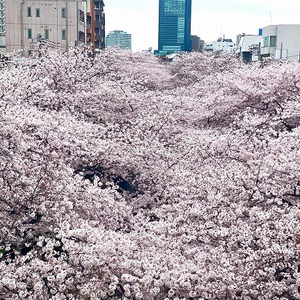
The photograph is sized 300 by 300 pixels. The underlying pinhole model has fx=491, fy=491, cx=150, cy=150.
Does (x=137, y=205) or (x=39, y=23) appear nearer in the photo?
(x=137, y=205)

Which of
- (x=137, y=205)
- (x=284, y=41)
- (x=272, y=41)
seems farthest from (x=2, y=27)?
(x=137, y=205)

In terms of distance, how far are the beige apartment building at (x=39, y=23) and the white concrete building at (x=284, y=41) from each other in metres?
18.7

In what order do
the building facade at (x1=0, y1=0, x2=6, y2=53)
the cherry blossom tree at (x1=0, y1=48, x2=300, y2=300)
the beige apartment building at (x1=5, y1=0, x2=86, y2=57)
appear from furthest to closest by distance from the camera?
the beige apartment building at (x1=5, y1=0, x2=86, y2=57) → the building facade at (x1=0, y1=0, x2=6, y2=53) → the cherry blossom tree at (x1=0, y1=48, x2=300, y2=300)

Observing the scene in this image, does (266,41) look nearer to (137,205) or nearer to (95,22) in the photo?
(95,22)

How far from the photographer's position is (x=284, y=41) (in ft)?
155

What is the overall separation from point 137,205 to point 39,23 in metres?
37.8

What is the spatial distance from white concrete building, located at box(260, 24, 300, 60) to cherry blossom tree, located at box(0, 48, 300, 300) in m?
31.3

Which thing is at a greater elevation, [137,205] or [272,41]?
[272,41]

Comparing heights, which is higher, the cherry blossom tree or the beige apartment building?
the beige apartment building

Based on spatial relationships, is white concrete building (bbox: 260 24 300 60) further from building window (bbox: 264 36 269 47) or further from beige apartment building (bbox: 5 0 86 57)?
beige apartment building (bbox: 5 0 86 57)

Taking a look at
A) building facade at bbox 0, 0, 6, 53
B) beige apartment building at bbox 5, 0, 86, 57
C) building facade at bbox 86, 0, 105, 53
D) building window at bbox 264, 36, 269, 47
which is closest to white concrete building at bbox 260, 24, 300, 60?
building window at bbox 264, 36, 269, 47

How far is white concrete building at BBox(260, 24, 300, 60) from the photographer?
4638 cm

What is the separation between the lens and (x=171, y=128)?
16.8 meters

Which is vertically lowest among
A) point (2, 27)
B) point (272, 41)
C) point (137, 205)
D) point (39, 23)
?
point (137, 205)
